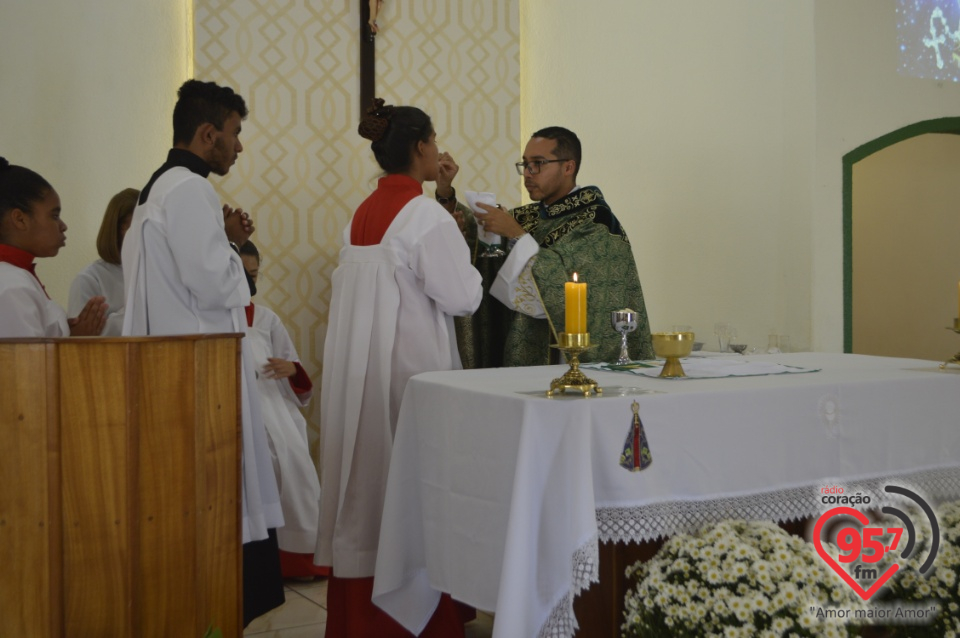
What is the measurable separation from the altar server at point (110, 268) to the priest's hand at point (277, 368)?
69cm

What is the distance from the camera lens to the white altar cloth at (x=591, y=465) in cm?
223

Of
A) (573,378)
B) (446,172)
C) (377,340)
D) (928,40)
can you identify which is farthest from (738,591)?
(928,40)

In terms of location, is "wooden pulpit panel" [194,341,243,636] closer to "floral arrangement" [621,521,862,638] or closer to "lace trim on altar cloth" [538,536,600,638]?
"lace trim on altar cloth" [538,536,600,638]

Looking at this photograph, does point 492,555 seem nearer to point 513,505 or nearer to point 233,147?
point 513,505

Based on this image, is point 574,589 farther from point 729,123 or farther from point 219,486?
point 729,123

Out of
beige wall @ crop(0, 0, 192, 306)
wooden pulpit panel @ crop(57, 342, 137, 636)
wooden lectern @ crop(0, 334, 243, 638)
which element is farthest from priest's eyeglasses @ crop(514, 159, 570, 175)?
wooden pulpit panel @ crop(57, 342, 137, 636)

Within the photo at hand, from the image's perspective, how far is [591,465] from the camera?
7.47 feet

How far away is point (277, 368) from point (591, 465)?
7.97 feet

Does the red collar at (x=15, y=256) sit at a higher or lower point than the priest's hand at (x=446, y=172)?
lower

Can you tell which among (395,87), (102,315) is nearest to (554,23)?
(395,87)

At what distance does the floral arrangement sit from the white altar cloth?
12cm

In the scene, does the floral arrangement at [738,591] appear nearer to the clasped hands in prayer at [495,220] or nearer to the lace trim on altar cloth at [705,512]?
the lace trim on altar cloth at [705,512]

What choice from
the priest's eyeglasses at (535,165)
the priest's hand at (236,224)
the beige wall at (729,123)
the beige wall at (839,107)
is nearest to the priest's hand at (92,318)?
the priest's hand at (236,224)

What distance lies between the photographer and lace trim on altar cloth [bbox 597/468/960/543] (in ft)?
7.67
